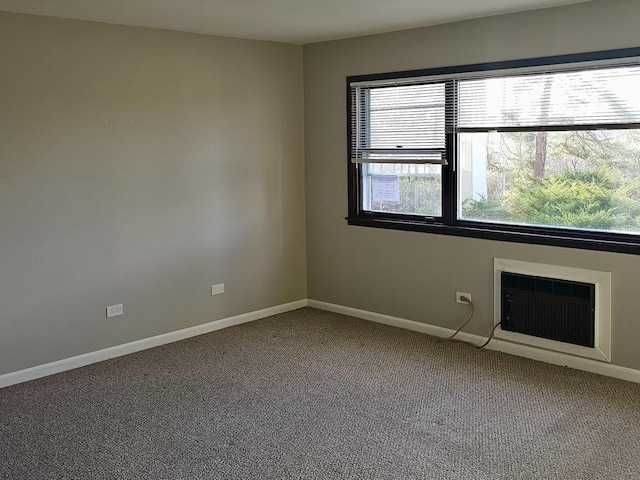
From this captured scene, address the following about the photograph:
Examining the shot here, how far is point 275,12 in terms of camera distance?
436 centimetres

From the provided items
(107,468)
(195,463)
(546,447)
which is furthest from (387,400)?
(107,468)

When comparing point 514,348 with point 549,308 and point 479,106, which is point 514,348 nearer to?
point 549,308

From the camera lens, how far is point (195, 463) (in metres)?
3.31

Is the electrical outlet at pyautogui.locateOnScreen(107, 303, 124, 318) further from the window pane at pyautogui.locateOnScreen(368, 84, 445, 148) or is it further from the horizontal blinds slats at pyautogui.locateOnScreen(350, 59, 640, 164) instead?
the window pane at pyautogui.locateOnScreen(368, 84, 445, 148)

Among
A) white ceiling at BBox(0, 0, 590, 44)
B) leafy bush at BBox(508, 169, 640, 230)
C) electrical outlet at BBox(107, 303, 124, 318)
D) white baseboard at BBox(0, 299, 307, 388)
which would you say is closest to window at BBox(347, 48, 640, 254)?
leafy bush at BBox(508, 169, 640, 230)

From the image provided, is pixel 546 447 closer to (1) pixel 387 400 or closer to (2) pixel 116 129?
(1) pixel 387 400

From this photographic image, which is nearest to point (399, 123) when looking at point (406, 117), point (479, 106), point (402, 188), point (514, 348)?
point (406, 117)

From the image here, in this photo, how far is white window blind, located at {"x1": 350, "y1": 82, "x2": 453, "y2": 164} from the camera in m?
5.11

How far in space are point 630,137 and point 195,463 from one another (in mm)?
3185

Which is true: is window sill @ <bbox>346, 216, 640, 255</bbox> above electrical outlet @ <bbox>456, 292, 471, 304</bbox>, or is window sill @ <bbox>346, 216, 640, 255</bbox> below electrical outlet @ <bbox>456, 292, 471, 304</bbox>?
above

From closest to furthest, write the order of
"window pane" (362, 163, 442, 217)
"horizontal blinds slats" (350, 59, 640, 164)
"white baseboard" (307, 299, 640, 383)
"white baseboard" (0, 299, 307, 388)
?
"horizontal blinds slats" (350, 59, 640, 164) < "white baseboard" (307, 299, 640, 383) < "white baseboard" (0, 299, 307, 388) < "window pane" (362, 163, 442, 217)

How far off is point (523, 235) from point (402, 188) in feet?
3.79

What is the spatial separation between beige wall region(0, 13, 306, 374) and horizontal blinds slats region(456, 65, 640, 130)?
174 centimetres

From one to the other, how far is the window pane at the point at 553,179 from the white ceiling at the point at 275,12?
88cm
